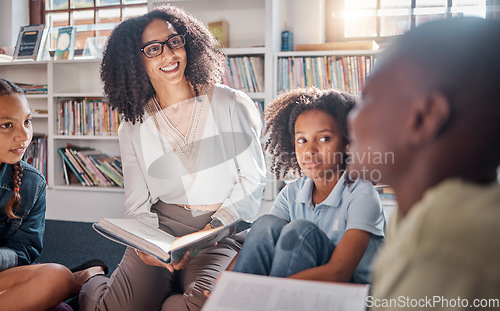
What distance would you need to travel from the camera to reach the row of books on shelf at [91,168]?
10.4ft

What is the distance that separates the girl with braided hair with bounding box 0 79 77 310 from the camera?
1.35 m

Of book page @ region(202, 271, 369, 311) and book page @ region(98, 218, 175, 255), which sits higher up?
book page @ region(202, 271, 369, 311)

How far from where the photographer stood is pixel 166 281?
4.53 feet

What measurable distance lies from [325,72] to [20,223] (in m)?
1.97

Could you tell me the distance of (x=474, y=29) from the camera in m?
0.50

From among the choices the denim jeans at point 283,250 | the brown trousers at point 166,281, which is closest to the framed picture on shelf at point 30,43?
the brown trousers at point 166,281

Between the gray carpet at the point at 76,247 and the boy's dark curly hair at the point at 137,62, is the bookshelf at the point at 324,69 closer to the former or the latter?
the boy's dark curly hair at the point at 137,62

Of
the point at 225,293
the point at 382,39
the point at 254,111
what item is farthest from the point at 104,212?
the point at 225,293

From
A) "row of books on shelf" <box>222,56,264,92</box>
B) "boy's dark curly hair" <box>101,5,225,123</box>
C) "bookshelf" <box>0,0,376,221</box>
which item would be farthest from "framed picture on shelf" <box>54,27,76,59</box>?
"boy's dark curly hair" <box>101,5,225,123</box>

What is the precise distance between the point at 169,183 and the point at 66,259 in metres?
1.07

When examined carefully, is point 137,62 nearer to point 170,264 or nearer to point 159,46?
point 159,46

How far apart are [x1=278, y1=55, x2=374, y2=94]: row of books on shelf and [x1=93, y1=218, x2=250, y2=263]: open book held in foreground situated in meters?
1.81

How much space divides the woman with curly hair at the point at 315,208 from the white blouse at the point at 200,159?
4.4 inches

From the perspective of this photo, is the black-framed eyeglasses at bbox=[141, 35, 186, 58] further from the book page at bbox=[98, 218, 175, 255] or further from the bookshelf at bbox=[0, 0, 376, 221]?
the bookshelf at bbox=[0, 0, 376, 221]
